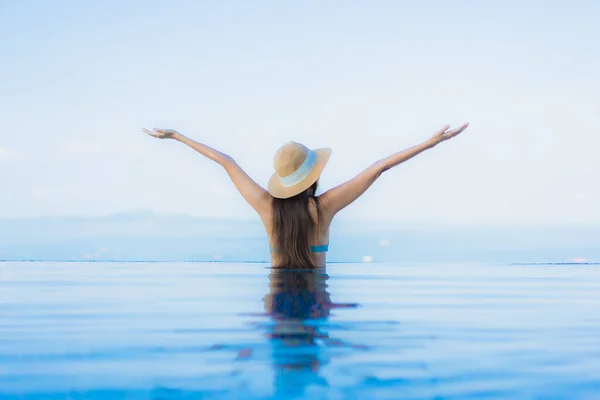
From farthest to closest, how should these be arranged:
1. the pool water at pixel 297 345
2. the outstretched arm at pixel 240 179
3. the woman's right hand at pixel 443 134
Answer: the outstretched arm at pixel 240 179
the woman's right hand at pixel 443 134
the pool water at pixel 297 345

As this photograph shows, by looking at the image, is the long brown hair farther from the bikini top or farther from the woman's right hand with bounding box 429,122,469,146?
the woman's right hand with bounding box 429,122,469,146

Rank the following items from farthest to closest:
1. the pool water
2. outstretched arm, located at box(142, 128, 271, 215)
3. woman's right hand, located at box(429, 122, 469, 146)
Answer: outstretched arm, located at box(142, 128, 271, 215)
woman's right hand, located at box(429, 122, 469, 146)
the pool water

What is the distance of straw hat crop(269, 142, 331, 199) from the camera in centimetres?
598

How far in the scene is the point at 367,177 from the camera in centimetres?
574

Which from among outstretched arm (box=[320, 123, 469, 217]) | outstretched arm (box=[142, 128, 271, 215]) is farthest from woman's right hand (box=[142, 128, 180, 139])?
outstretched arm (box=[320, 123, 469, 217])

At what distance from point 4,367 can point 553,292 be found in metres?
4.25

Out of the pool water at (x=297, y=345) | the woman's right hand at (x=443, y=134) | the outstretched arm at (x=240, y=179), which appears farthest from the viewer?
the outstretched arm at (x=240, y=179)

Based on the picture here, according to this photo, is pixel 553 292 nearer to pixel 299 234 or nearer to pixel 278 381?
pixel 299 234

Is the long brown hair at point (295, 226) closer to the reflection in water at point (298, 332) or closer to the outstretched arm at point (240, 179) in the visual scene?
the outstretched arm at point (240, 179)

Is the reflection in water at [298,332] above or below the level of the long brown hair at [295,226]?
below

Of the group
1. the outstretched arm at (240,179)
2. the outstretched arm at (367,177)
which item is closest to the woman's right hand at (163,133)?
the outstretched arm at (240,179)

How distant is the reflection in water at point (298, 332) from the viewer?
1.99 m

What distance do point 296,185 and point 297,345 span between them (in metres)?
3.53

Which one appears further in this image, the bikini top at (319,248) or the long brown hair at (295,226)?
the bikini top at (319,248)
